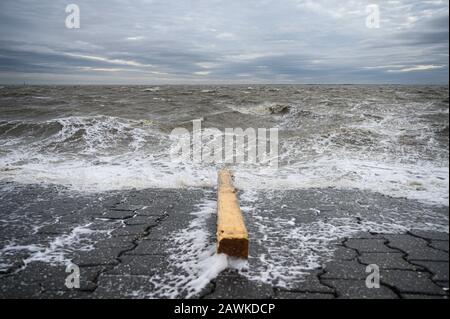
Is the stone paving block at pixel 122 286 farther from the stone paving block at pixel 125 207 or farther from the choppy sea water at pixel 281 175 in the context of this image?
the stone paving block at pixel 125 207

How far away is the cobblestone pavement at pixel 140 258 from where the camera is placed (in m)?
1.89

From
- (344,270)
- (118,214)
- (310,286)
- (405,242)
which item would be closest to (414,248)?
(405,242)

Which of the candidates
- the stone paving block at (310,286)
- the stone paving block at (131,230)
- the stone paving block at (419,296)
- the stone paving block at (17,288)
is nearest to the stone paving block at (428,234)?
the stone paving block at (419,296)

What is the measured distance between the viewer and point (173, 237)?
8.71 ft

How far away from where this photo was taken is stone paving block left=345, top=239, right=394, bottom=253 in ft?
7.80

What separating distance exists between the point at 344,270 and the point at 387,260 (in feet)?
1.11

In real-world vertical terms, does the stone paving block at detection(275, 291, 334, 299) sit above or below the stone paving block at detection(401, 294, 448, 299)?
below

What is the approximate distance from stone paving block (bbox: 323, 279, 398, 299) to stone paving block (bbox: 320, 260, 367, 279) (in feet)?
0.19

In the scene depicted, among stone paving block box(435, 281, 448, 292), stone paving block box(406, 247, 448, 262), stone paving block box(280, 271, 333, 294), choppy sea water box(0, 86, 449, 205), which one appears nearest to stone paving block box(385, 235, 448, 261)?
stone paving block box(406, 247, 448, 262)

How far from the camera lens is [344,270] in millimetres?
2115

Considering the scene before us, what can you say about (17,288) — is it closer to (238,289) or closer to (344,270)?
(238,289)

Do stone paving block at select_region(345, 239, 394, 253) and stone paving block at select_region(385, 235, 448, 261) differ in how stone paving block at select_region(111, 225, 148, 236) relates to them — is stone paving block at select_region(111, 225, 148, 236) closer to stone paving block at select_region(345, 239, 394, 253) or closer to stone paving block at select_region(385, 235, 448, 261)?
stone paving block at select_region(345, 239, 394, 253)
